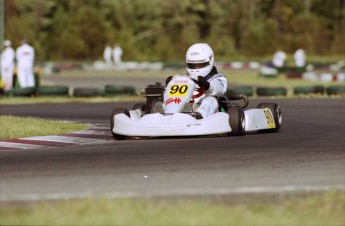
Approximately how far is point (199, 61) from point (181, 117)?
138cm

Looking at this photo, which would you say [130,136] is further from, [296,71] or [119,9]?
[119,9]

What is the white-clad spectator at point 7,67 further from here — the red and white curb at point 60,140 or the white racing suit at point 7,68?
the red and white curb at point 60,140

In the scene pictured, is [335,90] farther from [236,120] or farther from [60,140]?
[60,140]

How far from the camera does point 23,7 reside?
83.6m

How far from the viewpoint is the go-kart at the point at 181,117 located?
39.1 ft

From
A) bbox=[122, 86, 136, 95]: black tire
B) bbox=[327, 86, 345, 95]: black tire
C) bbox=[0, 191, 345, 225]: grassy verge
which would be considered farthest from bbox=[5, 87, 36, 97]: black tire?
bbox=[0, 191, 345, 225]: grassy verge

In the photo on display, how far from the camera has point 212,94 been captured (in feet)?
41.6

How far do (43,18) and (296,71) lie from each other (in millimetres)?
44090

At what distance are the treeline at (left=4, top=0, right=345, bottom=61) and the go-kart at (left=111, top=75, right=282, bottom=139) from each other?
152 feet

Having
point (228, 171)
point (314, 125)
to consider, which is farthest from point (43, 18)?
point (228, 171)

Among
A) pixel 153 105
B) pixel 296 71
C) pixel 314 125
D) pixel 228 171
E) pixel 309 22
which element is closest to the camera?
pixel 228 171

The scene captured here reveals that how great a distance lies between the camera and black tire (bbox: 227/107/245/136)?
12.3 metres

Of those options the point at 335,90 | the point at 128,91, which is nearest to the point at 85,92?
the point at 128,91

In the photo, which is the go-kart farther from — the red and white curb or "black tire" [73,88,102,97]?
"black tire" [73,88,102,97]
